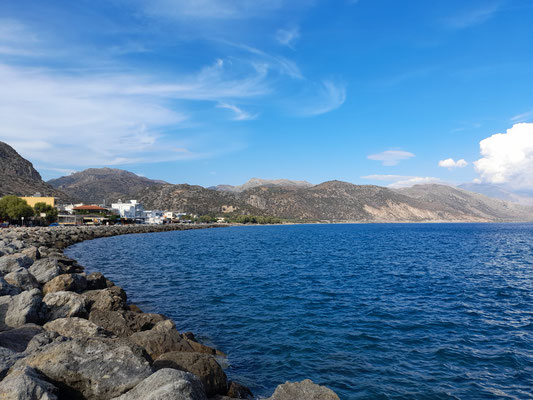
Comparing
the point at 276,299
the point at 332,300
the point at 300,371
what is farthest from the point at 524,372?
the point at 276,299

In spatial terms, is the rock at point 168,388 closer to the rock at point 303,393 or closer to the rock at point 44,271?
the rock at point 303,393

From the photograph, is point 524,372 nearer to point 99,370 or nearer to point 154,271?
point 99,370

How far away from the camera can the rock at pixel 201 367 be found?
367 inches

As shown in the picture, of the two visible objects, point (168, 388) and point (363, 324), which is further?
point (363, 324)

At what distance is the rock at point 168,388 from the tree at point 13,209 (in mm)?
99649

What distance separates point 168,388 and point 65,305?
33.8 ft

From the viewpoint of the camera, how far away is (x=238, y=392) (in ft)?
34.0

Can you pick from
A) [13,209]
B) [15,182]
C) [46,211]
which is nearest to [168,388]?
[13,209]

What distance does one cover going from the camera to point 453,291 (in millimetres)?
26250

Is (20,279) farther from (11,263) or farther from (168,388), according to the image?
(168,388)

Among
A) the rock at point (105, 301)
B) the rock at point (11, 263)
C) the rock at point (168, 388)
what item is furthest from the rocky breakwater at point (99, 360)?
the rock at point (11, 263)

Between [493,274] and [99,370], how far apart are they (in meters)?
37.7

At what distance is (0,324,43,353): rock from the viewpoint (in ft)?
32.4

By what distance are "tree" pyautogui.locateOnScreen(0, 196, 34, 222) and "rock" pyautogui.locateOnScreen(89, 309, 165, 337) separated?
91.4m
